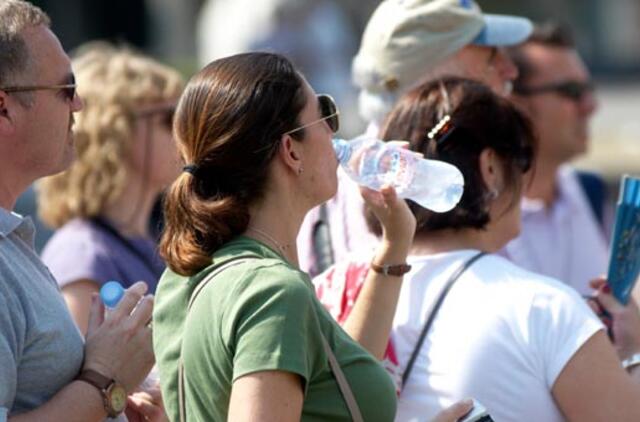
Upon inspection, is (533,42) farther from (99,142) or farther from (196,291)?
(196,291)

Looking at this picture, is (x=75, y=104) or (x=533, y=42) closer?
(x=75, y=104)

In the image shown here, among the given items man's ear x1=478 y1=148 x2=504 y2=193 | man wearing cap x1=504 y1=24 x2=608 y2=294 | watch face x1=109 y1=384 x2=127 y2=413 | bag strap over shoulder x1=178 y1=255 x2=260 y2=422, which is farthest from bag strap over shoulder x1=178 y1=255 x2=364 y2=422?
man wearing cap x1=504 y1=24 x2=608 y2=294

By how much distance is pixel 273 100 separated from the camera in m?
2.83

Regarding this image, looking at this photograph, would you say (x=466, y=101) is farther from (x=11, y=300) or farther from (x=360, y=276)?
(x=11, y=300)

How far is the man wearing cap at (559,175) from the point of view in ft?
17.7

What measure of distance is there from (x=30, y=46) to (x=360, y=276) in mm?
975

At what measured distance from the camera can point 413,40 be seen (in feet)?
14.5

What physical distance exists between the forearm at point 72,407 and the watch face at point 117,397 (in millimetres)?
28

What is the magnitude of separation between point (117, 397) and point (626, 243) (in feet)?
4.56

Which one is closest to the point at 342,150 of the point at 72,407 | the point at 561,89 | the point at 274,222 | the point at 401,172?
the point at 401,172

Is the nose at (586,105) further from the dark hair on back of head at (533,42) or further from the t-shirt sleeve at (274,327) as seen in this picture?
the t-shirt sleeve at (274,327)

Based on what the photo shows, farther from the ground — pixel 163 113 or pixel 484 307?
pixel 484 307

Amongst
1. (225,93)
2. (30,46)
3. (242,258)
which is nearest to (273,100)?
(225,93)

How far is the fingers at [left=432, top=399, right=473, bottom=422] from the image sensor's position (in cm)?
293
